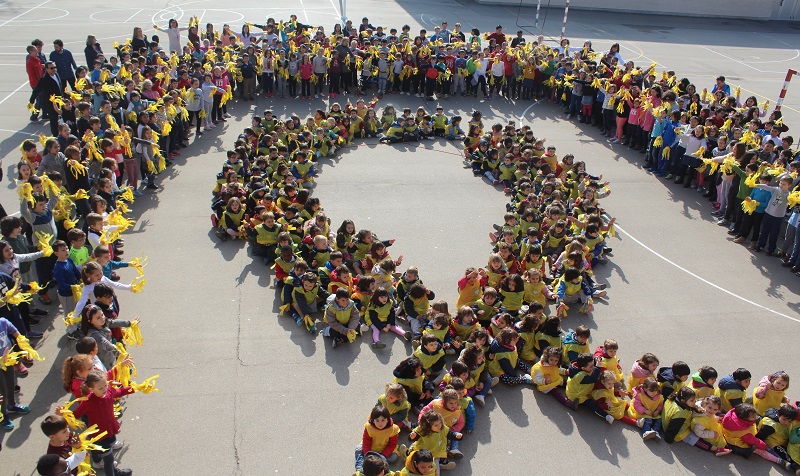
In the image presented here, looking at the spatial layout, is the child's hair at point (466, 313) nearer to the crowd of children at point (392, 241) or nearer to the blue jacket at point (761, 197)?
the crowd of children at point (392, 241)

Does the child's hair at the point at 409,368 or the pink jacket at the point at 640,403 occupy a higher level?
the child's hair at the point at 409,368

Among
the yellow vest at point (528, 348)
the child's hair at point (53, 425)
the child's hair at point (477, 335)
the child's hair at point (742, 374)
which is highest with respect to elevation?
the child's hair at point (53, 425)

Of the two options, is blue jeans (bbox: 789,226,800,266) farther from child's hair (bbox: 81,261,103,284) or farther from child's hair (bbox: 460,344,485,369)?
child's hair (bbox: 81,261,103,284)

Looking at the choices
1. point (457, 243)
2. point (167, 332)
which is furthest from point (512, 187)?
Result: point (167, 332)

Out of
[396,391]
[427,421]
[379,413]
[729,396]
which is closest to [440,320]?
[396,391]

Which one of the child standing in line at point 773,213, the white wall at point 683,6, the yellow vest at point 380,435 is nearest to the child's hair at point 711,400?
the yellow vest at point 380,435

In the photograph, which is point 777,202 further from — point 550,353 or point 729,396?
point 550,353

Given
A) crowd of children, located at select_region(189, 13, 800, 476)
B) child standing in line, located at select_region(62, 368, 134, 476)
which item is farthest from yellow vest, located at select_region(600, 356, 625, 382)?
child standing in line, located at select_region(62, 368, 134, 476)

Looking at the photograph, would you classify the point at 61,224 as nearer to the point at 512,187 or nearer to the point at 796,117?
the point at 512,187

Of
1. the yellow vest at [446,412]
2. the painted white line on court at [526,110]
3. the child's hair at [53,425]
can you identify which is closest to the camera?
the child's hair at [53,425]
